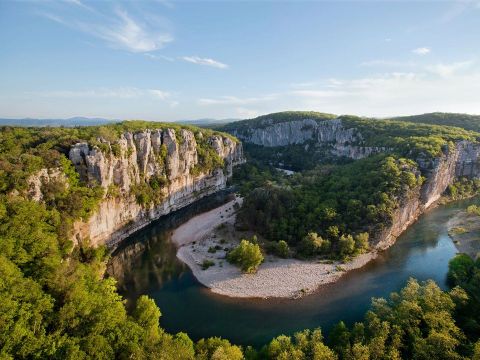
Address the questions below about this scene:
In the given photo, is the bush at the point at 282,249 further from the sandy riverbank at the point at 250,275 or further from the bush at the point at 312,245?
the bush at the point at 312,245

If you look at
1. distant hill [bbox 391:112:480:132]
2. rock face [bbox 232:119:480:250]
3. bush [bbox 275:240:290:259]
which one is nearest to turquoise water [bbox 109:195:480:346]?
rock face [bbox 232:119:480:250]

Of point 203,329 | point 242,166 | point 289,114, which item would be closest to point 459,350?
point 203,329

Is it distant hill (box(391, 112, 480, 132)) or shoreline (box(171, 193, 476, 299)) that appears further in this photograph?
distant hill (box(391, 112, 480, 132))

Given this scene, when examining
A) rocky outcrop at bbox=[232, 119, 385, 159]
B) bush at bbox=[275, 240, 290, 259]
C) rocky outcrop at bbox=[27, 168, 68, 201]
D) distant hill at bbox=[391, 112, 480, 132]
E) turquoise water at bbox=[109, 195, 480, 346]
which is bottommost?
turquoise water at bbox=[109, 195, 480, 346]

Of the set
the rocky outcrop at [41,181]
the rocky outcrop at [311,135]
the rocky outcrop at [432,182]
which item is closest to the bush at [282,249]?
the rocky outcrop at [432,182]

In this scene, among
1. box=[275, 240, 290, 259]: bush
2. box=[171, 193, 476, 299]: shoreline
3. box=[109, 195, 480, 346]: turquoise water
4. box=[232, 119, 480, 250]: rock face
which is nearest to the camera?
box=[109, 195, 480, 346]: turquoise water

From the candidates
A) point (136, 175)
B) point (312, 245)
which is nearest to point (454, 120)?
point (312, 245)

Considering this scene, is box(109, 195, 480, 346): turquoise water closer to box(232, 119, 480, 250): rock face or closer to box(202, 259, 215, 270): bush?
box(202, 259, 215, 270): bush
